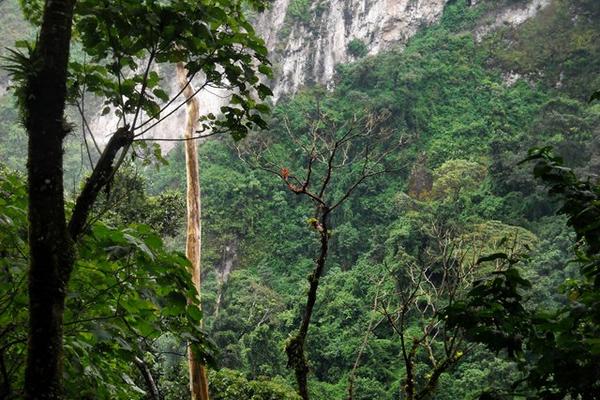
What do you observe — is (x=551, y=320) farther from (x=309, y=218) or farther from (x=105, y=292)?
(x=309, y=218)

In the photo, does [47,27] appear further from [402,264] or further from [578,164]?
[578,164]

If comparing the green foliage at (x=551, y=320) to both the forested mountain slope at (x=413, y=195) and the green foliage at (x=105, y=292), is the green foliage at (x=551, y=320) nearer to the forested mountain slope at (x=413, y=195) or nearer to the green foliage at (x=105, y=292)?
the green foliage at (x=105, y=292)

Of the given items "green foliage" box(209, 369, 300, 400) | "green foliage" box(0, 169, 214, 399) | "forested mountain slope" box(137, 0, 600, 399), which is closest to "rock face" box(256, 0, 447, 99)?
"forested mountain slope" box(137, 0, 600, 399)

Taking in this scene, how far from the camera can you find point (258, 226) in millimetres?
22125

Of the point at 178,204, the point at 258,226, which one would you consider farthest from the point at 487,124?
the point at 178,204

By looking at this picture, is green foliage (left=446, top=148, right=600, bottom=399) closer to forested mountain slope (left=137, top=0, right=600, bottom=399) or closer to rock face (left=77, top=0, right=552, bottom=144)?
forested mountain slope (left=137, top=0, right=600, bottom=399)

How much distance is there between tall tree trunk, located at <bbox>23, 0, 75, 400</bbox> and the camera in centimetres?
100

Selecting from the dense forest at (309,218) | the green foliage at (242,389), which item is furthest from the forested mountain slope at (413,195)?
the green foliage at (242,389)

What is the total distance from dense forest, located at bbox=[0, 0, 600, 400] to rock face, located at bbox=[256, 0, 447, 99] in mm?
454

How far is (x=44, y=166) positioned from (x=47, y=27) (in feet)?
0.83

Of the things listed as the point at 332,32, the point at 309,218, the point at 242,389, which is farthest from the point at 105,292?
the point at 332,32

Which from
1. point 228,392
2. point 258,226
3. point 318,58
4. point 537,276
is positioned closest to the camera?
point 228,392

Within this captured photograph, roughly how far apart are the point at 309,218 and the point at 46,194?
4.54 meters

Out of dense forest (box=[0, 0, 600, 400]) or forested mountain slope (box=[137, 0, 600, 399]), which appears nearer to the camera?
dense forest (box=[0, 0, 600, 400])
